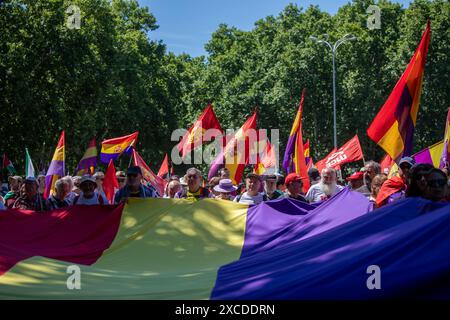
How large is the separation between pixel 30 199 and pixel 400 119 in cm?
487

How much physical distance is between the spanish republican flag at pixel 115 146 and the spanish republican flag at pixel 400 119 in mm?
9370

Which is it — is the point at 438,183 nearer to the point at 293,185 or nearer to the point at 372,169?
the point at 293,185

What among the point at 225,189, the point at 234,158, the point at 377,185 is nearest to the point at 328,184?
the point at 225,189

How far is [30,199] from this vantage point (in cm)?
880

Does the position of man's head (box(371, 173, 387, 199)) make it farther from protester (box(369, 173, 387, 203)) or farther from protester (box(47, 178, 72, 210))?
protester (box(47, 178, 72, 210))

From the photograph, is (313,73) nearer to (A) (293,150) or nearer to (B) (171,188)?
(A) (293,150)

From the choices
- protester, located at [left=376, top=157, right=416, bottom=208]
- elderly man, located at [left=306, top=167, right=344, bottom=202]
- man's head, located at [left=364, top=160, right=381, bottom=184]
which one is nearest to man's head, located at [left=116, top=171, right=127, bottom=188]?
elderly man, located at [left=306, top=167, right=344, bottom=202]

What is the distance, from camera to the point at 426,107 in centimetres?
3616

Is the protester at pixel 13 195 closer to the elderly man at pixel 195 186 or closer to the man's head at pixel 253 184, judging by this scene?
the elderly man at pixel 195 186

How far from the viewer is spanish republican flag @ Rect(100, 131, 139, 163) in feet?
56.2

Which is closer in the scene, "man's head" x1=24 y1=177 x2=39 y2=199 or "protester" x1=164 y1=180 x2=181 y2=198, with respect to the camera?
"man's head" x1=24 y1=177 x2=39 y2=199

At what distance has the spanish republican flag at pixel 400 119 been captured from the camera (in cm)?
859

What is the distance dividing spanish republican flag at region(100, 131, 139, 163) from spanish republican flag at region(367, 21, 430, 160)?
9.37 metres

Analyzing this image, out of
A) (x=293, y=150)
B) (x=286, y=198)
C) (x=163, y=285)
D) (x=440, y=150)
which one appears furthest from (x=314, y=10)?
(x=163, y=285)
